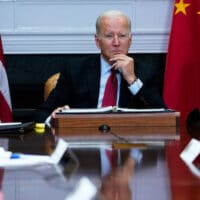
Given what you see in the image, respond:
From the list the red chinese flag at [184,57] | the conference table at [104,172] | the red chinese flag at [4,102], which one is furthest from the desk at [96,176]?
the red chinese flag at [184,57]

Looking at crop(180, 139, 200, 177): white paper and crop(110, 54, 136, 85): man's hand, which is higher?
crop(180, 139, 200, 177): white paper

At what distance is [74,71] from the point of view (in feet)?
11.5

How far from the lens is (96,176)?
1.43 meters

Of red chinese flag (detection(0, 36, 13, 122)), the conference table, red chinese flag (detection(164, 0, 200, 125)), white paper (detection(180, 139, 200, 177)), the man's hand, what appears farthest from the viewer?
red chinese flag (detection(164, 0, 200, 125))

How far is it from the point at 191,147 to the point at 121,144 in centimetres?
46

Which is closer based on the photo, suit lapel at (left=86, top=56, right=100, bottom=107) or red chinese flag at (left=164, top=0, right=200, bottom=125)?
suit lapel at (left=86, top=56, right=100, bottom=107)

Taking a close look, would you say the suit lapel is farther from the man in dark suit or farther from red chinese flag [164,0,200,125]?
red chinese flag [164,0,200,125]

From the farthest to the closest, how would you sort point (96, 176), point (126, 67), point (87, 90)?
point (87, 90) → point (126, 67) → point (96, 176)

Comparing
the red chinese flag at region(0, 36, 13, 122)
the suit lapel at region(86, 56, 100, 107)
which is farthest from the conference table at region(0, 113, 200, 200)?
the red chinese flag at region(0, 36, 13, 122)

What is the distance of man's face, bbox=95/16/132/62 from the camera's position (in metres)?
3.44

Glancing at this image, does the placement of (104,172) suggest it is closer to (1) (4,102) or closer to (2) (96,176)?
(2) (96,176)

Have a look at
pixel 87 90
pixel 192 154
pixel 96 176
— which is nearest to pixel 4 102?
pixel 87 90

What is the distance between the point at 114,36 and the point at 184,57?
1113mm

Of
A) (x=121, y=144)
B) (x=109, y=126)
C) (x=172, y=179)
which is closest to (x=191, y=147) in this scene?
(x=172, y=179)
